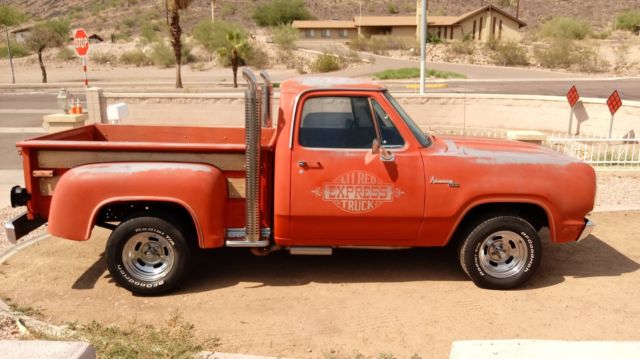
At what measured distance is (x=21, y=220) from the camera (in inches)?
219

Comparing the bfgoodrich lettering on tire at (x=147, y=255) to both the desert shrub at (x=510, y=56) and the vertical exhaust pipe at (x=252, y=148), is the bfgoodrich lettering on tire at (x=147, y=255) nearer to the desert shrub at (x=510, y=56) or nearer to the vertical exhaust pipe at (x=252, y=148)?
the vertical exhaust pipe at (x=252, y=148)

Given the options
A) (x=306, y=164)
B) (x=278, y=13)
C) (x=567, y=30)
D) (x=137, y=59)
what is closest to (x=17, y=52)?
(x=137, y=59)

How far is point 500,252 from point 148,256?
132 inches

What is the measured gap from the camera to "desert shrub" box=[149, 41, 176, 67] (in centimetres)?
4569

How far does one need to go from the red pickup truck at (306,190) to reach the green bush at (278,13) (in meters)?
74.6

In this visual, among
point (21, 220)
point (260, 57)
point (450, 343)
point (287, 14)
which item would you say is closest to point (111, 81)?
point (260, 57)

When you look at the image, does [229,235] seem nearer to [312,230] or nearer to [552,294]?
[312,230]

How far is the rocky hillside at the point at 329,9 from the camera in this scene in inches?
3194

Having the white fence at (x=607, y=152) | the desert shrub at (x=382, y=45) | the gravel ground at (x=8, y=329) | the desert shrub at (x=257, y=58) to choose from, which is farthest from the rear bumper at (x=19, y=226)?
the desert shrub at (x=382, y=45)

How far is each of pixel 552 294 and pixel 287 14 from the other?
7634 centimetres

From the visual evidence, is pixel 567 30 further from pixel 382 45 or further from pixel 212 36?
pixel 212 36

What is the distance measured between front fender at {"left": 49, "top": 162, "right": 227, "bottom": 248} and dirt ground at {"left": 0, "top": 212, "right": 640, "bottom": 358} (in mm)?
796

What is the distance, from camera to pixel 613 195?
940 centimetres

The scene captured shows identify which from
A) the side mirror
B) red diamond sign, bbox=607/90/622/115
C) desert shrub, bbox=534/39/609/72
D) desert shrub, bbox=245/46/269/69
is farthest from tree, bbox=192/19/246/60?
the side mirror
